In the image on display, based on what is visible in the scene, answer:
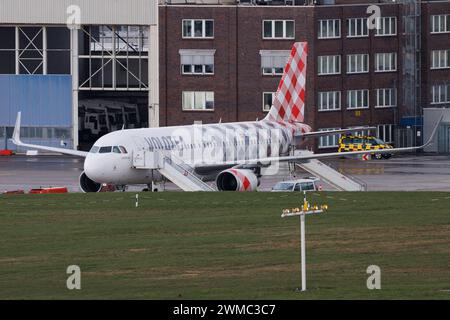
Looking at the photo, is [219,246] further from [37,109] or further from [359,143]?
[37,109]

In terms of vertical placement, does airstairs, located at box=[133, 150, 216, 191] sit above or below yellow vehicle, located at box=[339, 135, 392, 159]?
below

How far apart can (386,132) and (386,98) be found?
3.07m

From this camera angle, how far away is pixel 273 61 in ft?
415

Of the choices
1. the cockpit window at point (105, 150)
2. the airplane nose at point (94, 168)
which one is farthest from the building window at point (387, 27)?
the airplane nose at point (94, 168)

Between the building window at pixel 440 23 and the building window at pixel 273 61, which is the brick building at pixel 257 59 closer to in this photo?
the building window at pixel 273 61

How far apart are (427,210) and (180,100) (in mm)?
65159

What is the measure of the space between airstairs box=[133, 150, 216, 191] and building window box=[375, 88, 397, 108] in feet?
182

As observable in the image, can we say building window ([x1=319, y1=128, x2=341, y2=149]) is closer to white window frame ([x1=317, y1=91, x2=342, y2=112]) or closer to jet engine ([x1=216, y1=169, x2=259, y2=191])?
white window frame ([x1=317, y1=91, x2=342, y2=112])

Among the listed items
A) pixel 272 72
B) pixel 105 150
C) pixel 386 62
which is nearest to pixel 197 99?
pixel 272 72

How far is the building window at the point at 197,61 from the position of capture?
414 ft

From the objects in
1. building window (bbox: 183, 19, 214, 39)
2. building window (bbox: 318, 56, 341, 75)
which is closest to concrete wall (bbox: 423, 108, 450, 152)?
building window (bbox: 318, 56, 341, 75)

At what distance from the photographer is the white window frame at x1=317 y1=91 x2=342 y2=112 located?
420 feet

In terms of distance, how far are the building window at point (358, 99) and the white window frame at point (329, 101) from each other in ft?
3.89
